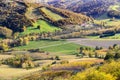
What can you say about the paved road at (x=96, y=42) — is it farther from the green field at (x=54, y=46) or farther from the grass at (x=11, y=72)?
the grass at (x=11, y=72)

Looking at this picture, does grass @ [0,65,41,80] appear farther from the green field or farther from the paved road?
the paved road

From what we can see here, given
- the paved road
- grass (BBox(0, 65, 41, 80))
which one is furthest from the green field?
grass (BBox(0, 65, 41, 80))

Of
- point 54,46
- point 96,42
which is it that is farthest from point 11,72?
point 96,42

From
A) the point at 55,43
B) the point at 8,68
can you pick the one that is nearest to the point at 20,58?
the point at 8,68

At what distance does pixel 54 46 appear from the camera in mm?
164125

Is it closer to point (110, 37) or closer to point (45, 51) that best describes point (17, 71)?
point (45, 51)

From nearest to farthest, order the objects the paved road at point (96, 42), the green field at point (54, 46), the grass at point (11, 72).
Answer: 1. the grass at point (11, 72)
2. the green field at point (54, 46)
3. the paved road at point (96, 42)

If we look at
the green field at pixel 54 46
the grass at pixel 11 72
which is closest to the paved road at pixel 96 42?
the green field at pixel 54 46

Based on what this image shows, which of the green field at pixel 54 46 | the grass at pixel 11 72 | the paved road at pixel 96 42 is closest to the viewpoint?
the grass at pixel 11 72

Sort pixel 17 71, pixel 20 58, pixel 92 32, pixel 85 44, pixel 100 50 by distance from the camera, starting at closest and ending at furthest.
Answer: pixel 17 71
pixel 20 58
pixel 100 50
pixel 85 44
pixel 92 32

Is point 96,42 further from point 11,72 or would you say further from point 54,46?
point 11,72

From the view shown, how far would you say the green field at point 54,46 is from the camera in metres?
156

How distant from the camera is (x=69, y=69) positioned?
10919 cm

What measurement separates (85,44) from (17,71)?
51787mm
